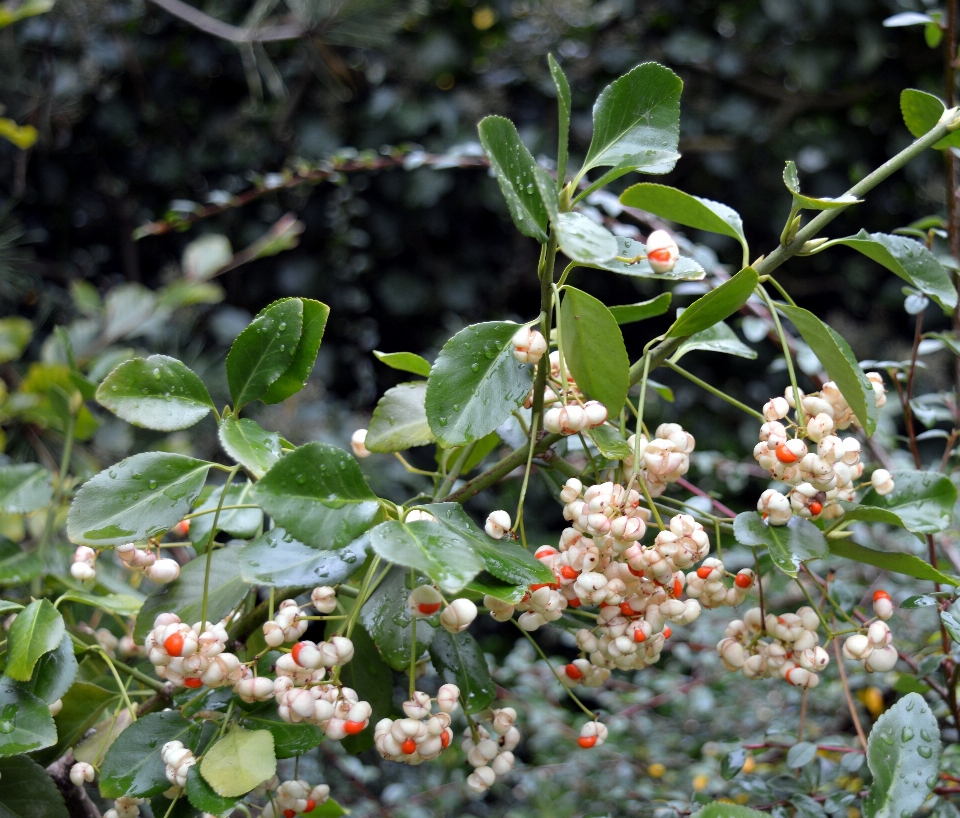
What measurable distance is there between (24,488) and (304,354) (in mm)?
272

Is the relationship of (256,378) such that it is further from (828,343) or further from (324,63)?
(324,63)

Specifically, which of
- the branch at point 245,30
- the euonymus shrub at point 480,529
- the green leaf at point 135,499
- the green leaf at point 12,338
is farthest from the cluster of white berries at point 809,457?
the branch at point 245,30

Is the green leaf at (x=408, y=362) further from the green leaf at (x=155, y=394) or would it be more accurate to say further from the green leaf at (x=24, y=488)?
the green leaf at (x=24, y=488)

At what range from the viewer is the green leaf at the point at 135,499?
281 mm

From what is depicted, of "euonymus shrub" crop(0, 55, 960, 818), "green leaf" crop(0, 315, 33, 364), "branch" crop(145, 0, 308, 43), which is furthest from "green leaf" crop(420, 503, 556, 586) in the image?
"branch" crop(145, 0, 308, 43)

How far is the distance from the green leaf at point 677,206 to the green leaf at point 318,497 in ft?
0.45

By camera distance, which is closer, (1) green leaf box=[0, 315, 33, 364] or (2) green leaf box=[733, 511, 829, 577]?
(2) green leaf box=[733, 511, 829, 577]

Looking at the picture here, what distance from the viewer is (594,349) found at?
0.28 metres

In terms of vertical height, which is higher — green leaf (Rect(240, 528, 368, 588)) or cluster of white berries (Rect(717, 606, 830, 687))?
green leaf (Rect(240, 528, 368, 588))

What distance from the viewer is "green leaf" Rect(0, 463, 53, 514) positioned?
466 millimetres

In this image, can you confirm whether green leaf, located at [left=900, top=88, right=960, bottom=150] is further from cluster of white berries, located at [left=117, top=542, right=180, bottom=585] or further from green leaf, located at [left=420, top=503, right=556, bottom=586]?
cluster of white berries, located at [left=117, top=542, right=180, bottom=585]

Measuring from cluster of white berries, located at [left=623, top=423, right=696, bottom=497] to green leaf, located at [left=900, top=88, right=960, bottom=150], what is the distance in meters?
0.14

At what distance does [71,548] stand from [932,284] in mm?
A: 626

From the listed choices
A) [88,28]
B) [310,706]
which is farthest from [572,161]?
[310,706]
